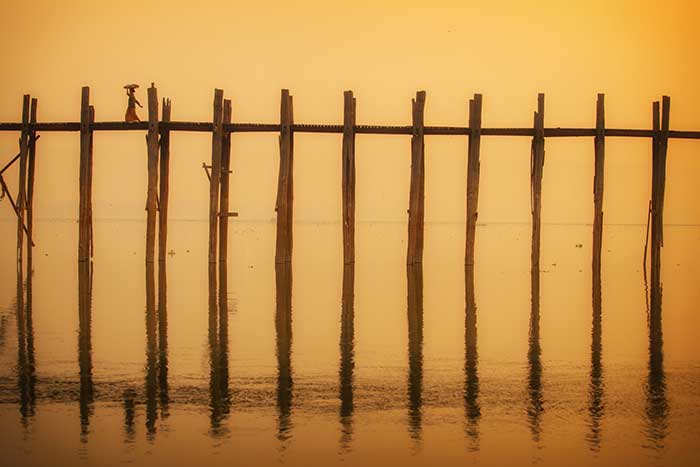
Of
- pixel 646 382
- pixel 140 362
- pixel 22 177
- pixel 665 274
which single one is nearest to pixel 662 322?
pixel 646 382

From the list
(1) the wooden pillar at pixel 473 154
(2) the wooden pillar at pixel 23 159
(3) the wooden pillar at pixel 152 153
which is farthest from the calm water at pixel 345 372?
(2) the wooden pillar at pixel 23 159

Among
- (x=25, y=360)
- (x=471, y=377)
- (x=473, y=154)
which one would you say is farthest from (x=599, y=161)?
(x=25, y=360)

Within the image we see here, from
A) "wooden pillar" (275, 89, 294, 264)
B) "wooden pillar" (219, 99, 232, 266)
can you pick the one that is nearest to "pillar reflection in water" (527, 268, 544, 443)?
"wooden pillar" (275, 89, 294, 264)

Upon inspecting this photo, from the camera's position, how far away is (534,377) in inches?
446

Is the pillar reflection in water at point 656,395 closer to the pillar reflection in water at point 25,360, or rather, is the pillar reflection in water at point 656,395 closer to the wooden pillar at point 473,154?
the pillar reflection in water at point 25,360

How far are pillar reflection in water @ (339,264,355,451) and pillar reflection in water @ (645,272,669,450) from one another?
2213 millimetres

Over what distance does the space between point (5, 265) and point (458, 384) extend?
1832 cm

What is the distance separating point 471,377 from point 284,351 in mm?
2493

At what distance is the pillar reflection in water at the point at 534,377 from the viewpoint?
9.24 metres

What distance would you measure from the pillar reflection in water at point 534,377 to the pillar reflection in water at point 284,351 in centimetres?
189

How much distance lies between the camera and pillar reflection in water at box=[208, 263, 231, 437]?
9.23m

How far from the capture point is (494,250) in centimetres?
3622

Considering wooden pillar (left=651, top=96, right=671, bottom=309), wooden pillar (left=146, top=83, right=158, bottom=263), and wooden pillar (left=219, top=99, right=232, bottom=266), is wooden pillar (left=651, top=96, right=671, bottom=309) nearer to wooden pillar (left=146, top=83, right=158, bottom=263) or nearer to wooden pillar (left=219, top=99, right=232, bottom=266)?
wooden pillar (left=219, top=99, right=232, bottom=266)

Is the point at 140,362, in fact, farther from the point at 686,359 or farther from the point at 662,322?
the point at 662,322
